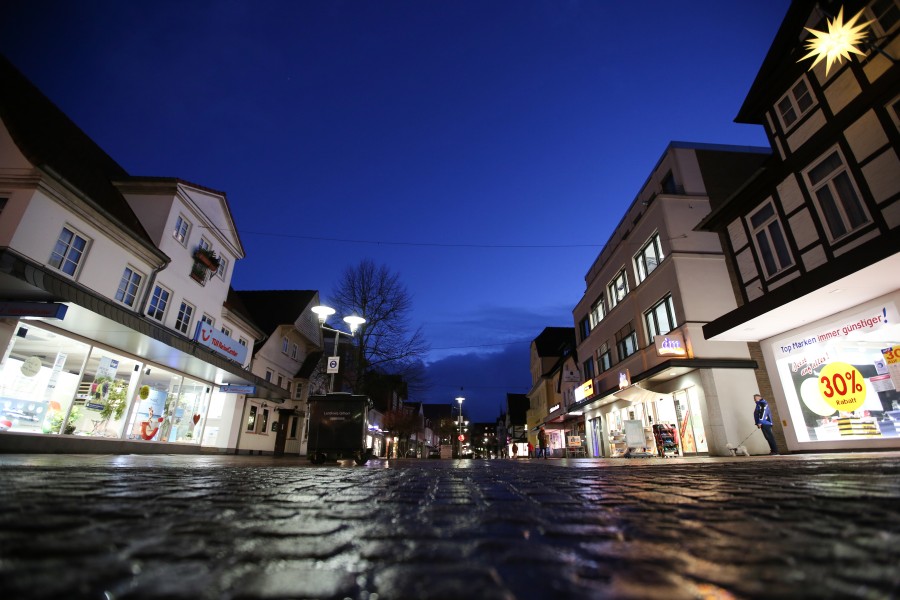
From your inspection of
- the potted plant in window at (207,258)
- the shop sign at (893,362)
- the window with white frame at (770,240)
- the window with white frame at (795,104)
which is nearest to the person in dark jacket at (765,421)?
the shop sign at (893,362)

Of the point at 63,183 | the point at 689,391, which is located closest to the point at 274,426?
the point at 63,183

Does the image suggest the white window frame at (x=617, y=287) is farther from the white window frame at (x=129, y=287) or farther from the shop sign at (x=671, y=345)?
the white window frame at (x=129, y=287)

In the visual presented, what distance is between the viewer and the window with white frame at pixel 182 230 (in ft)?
57.0

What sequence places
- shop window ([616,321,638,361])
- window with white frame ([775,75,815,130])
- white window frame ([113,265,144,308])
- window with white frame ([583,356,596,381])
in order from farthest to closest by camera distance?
window with white frame ([583,356,596,381])
shop window ([616,321,638,361])
white window frame ([113,265,144,308])
window with white frame ([775,75,815,130])

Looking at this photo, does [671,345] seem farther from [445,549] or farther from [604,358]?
[445,549]

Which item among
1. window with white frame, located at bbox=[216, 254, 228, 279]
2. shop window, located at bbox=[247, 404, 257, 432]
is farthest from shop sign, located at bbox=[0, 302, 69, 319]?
shop window, located at bbox=[247, 404, 257, 432]

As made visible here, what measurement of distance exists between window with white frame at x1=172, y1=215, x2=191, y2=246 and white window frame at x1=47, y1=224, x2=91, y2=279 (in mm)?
4506

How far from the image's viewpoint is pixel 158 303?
16.4 meters

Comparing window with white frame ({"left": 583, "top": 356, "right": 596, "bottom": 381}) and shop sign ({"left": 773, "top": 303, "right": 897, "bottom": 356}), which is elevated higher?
window with white frame ({"left": 583, "top": 356, "right": 596, "bottom": 381})

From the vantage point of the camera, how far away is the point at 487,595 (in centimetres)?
67

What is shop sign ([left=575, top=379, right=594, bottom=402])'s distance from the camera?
84.4 feet

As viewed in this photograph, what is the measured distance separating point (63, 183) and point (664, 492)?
50.0ft

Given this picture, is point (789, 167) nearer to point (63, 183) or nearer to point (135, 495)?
point (135, 495)

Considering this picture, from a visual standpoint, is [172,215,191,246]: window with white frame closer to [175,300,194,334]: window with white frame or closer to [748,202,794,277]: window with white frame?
[175,300,194,334]: window with white frame
